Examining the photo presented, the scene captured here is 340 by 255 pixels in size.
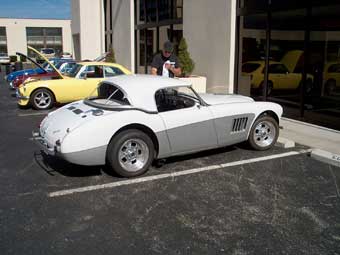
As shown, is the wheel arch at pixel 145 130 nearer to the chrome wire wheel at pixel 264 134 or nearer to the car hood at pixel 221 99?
the car hood at pixel 221 99

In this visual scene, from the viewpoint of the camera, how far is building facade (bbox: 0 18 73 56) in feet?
224

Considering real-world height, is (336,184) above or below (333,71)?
below

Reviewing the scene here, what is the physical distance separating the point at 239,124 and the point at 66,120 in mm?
2534

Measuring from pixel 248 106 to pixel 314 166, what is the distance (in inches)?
51.1

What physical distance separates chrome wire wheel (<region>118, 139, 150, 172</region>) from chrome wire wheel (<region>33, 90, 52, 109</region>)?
22.1 ft

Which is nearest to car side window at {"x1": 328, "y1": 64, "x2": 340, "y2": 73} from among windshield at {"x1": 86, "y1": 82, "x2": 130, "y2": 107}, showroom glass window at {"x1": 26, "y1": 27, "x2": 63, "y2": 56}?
windshield at {"x1": 86, "y1": 82, "x2": 130, "y2": 107}

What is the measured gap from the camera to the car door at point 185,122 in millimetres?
5508

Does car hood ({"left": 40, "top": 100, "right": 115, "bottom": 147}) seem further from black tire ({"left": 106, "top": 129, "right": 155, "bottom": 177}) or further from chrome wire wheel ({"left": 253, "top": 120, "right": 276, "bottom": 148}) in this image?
chrome wire wheel ({"left": 253, "top": 120, "right": 276, "bottom": 148})

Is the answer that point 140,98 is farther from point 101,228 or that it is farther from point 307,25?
point 307,25

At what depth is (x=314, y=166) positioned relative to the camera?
18.9ft

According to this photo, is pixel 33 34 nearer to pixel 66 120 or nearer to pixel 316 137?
pixel 316 137

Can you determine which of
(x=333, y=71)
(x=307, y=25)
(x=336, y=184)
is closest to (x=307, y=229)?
(x=336, y=184)

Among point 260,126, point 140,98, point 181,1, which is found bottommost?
point 260,126

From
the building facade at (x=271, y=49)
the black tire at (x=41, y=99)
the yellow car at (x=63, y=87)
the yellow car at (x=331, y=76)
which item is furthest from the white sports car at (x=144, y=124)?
the yellow car at (x=331, y=76)
